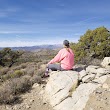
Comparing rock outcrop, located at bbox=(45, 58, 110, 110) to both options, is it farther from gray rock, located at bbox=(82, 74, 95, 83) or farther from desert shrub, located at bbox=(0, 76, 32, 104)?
desert shrub, located at bbox=(0, 76, 32, 104)

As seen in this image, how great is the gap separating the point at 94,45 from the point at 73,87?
15.6 metres

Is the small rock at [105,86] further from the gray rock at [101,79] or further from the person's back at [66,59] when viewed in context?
the person's back at [66,59]

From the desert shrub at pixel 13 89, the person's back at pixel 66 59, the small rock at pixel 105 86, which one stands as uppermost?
the person's back at pixel 66 59

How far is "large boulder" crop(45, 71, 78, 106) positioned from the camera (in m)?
8.05

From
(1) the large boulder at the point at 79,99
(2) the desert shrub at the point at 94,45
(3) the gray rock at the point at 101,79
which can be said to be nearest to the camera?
(1) the large boulder at the point at 79,99

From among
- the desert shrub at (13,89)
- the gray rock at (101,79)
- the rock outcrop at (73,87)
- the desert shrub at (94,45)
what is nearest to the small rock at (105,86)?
the rock outcrop at (73,87)

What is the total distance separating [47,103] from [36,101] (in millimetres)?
538

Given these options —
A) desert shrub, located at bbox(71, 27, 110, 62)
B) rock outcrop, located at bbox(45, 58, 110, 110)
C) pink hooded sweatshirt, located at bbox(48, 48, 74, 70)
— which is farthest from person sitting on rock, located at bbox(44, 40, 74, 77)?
desert shrub, located at bbox(71, 27, 110, 62)

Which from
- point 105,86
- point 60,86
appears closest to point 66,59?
point 60,86

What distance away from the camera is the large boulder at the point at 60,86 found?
805cm

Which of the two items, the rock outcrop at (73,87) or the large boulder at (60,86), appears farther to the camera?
the large boulder at (60,86)

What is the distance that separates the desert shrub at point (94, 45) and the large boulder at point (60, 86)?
13.2 meters

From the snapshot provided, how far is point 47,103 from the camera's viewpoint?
335 inches

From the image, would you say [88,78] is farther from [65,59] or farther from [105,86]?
[65,59]
